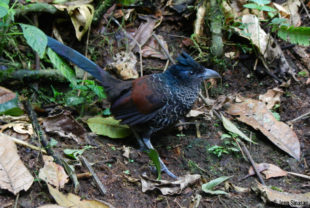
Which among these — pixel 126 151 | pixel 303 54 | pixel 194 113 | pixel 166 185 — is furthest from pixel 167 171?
pixel 303 54

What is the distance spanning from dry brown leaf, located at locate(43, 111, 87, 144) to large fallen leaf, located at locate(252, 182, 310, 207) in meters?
1.88

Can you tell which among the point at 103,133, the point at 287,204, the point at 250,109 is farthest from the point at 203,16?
the point at 287,204

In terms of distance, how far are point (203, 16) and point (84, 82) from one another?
206 cm

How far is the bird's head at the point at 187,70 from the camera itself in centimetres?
398

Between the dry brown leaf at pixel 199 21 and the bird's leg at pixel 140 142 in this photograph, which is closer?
the bird's leg at pixel 140 142

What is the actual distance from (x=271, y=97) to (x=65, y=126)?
2.71 metres

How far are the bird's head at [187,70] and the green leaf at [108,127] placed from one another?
0.89 m

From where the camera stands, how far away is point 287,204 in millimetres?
2930

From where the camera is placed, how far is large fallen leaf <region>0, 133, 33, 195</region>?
2.54 metres

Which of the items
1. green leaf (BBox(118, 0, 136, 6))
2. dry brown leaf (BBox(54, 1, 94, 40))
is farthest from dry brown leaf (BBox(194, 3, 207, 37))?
dry brown leaf (BBox(54, 1, 94, 40))

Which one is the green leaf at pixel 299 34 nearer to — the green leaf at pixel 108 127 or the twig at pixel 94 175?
the green leaf at pixel 108 127

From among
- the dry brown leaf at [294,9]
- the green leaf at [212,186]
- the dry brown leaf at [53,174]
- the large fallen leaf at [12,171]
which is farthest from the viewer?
the dry brown leaf at [294,9]

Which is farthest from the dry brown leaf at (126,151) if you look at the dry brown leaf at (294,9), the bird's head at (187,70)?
the dry brown leaf at (294,9)

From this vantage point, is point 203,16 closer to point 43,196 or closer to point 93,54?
point 93,54
